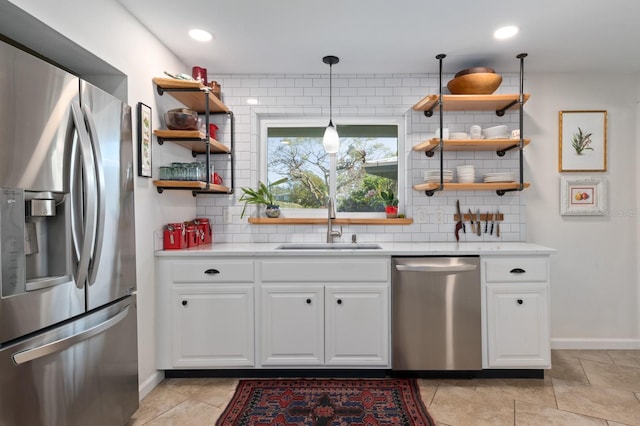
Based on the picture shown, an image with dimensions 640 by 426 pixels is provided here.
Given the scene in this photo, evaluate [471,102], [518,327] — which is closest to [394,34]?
[471,102]

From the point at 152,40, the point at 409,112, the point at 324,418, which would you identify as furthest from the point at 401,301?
the point at 152,40

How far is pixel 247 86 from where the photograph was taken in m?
3.05

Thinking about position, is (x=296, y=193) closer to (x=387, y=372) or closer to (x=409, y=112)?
(x=409, y=112)

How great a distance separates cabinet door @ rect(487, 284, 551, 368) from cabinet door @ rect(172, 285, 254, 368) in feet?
5.39

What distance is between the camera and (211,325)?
2.36m

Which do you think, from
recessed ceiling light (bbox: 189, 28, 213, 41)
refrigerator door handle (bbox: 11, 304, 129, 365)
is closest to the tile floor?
refrigerator door handle (bbox: 11, 304, 129, 365)

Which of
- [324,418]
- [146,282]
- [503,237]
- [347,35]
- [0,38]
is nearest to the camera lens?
[0,38]

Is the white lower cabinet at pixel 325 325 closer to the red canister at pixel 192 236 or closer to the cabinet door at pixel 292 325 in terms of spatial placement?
the cabinet door at pixel 292 325

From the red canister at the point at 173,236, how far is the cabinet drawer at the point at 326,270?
0.62 meters

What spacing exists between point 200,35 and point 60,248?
1661mm

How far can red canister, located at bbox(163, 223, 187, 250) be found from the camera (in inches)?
95.1

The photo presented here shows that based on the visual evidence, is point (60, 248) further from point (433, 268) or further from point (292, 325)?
point (433, 268)

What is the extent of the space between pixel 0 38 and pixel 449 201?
118 inches

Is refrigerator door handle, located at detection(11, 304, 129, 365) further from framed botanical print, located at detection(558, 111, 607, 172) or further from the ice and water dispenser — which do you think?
framed botanical print, located at detection(558, 111, 607, 172)
